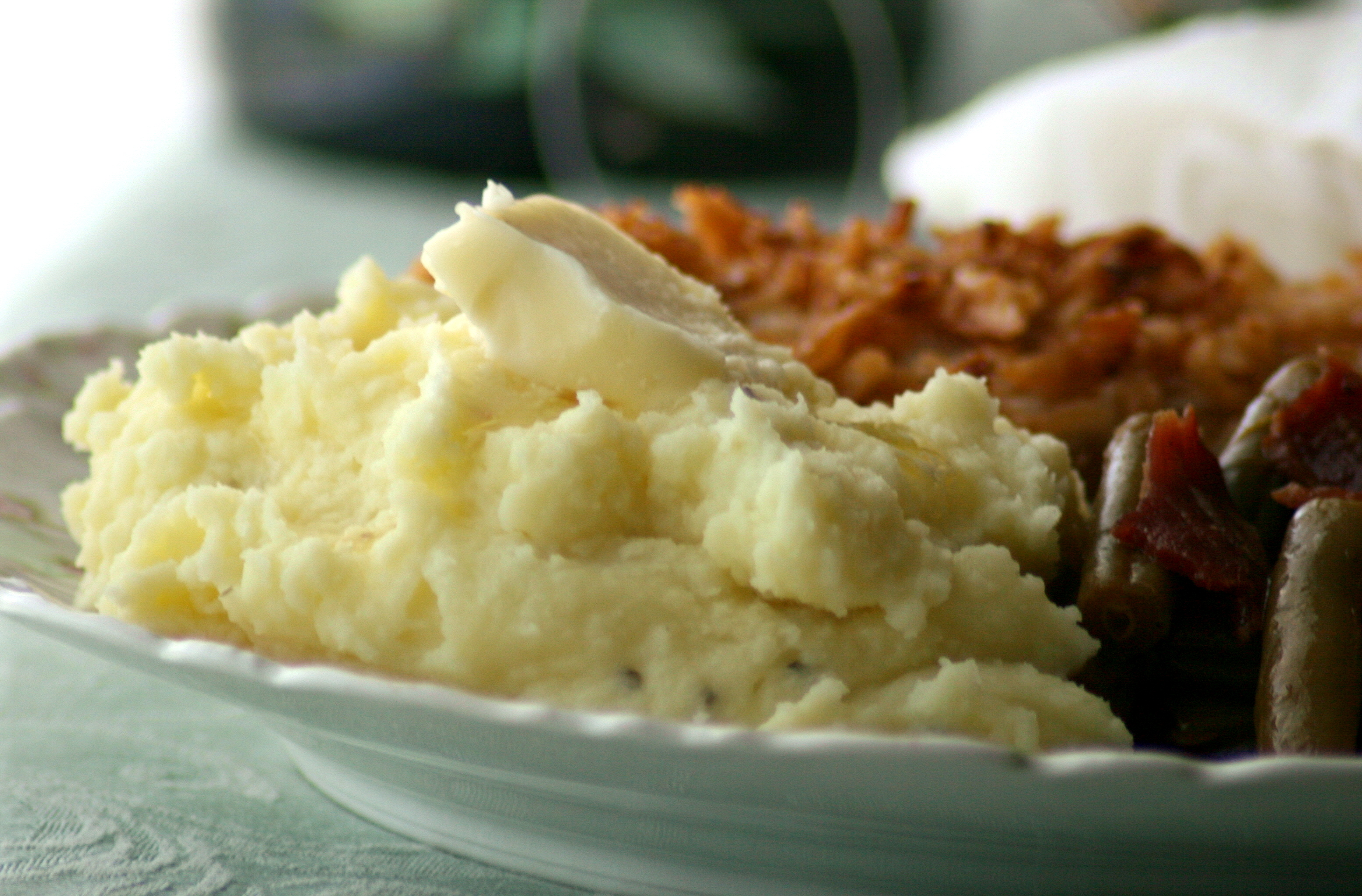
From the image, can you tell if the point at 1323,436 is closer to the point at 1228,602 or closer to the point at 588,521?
the point at 1228,602

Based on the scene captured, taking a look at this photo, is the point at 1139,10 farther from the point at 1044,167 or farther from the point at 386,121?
the point at 386,121

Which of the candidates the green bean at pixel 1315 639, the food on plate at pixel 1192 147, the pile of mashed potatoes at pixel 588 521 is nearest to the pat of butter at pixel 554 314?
the pile of mashed potatoes at pixel 588 521

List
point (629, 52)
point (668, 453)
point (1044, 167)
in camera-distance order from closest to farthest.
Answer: point (668, 453) → point (1044, 167) → point (629, 52)

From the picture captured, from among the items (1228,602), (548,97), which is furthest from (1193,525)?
(548,97)

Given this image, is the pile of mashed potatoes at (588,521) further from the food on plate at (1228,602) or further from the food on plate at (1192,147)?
the food on plate at (1192,147)

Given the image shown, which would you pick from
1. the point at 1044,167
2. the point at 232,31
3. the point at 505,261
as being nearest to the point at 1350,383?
the point at 505,261

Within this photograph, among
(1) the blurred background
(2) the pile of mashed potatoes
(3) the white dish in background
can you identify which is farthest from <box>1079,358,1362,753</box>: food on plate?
(1) the blurred background

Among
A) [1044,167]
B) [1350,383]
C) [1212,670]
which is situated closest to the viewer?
[1212,670]
